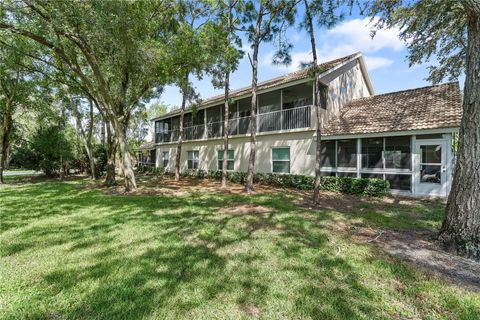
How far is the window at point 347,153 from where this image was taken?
12.3 m

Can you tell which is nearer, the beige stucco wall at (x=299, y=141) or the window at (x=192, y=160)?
the beige stucco wall at (x=299, y=141)

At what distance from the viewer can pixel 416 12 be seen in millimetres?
10844

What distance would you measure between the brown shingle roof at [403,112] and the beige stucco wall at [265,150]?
4.75 feet

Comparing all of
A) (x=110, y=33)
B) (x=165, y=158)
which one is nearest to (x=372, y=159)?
(x=110, y=33)

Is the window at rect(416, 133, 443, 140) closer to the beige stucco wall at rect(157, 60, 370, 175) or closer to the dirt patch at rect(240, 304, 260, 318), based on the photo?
the beige stucco wall at rect(157, 60, 370, 175)

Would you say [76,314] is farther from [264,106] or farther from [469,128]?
[264,106]

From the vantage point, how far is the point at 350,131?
11938 millimetres

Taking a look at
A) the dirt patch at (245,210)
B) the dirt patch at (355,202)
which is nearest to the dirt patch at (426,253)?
the dirt patch at (355,202)

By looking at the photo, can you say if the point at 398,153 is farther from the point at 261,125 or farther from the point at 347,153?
the point at 261,125

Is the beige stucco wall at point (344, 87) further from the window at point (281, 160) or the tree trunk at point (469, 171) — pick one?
the tree trunk at point (469, 171)

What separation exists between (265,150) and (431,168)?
27.7 feet

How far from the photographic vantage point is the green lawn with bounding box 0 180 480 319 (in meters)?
2.86

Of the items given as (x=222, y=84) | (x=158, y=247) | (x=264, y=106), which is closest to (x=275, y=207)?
(x=158, y=247)

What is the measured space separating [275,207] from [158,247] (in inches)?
180
